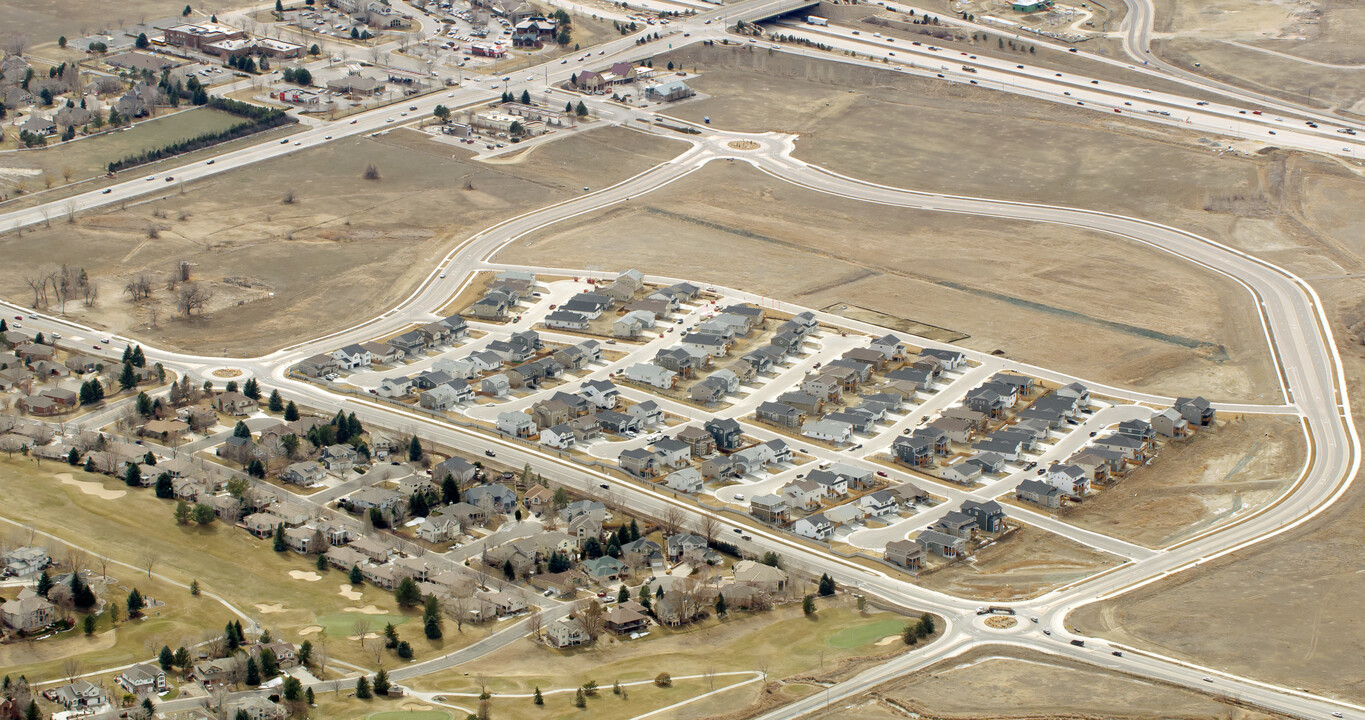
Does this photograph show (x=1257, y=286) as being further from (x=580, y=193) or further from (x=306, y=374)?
(x=306, y=374)

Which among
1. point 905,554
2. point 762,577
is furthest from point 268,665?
point 905,554

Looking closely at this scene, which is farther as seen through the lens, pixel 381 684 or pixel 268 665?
pixel 268 665

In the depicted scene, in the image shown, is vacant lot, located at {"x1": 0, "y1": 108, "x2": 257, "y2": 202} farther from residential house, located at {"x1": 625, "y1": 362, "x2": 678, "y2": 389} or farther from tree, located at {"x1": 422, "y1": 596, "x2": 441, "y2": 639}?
tree, located at {"x1": 422, "y1": 596, "x2": 441, "y2": 639}

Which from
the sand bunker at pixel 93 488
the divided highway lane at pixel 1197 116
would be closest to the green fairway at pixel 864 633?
the sand bunker at pixel 93 488

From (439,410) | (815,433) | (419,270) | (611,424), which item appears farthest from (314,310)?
(815,433)

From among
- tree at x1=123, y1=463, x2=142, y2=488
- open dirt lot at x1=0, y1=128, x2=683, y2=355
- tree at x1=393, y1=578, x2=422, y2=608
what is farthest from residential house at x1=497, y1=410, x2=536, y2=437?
tree at x1=123, y1=463, x2=142, y2=488

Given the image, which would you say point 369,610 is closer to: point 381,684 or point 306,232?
point 381,684
